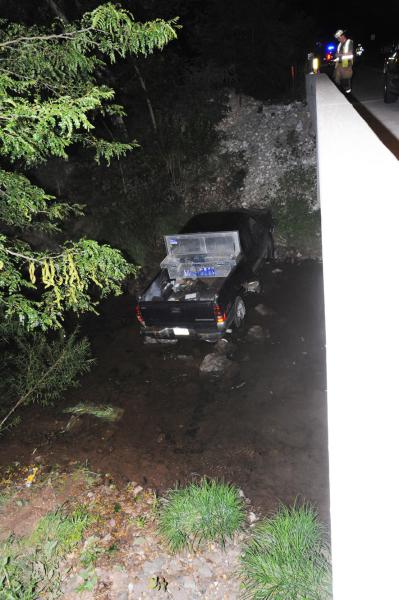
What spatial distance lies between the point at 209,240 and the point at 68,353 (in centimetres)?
411

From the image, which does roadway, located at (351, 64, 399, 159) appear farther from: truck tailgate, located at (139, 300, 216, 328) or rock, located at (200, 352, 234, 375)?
rock, located at (200, 352, 234, 375)

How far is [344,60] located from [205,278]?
7.94 metres

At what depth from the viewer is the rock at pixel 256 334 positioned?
8.40 m

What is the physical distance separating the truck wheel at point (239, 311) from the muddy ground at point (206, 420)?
0.22 meters

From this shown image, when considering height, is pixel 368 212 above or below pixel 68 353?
above

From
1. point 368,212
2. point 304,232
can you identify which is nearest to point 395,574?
point 368,212

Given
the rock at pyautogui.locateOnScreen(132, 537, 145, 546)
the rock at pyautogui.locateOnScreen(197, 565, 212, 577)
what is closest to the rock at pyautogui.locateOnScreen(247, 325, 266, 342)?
the rock at pyautogui.locateOnScreen(132, 537, 145, 546)

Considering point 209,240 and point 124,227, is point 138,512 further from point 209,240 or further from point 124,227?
point 124,227

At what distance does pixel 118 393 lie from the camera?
728cm

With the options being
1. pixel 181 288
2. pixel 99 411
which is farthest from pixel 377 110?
pixel 99 411

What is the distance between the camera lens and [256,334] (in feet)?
27.9

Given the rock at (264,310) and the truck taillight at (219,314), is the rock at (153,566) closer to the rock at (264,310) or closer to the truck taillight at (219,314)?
the truck taillight at (219,314)

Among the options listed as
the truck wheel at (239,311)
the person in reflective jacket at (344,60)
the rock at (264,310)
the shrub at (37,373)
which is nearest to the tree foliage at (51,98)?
the shrub at (37,373)

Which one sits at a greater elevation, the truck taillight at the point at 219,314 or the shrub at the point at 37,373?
the truck taillight at the point at 219,314
